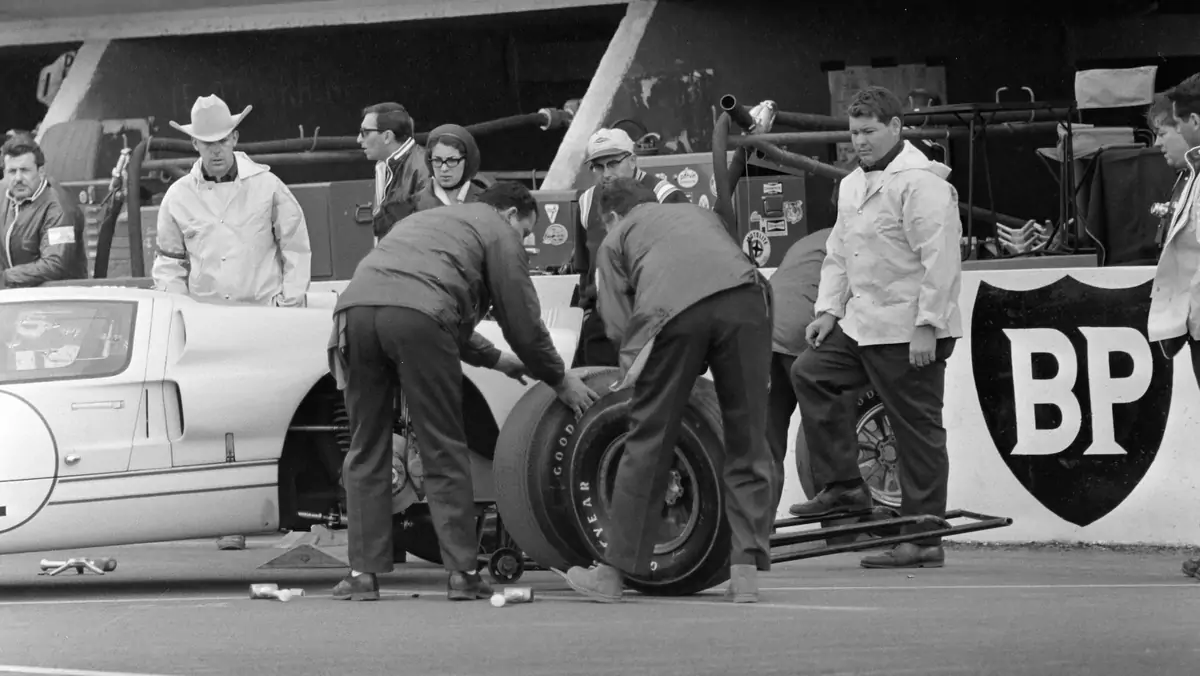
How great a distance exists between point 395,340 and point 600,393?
0.95 meters

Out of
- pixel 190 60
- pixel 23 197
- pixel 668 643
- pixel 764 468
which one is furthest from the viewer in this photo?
pixel 190 60

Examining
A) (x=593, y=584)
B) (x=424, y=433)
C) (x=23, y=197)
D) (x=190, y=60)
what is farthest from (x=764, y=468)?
Answer: (x=190, y=60)

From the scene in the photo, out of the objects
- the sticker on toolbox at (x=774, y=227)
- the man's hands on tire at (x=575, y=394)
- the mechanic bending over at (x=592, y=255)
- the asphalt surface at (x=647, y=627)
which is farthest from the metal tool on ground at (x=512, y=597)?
the sticker on toolbox at (x=774, y=227)

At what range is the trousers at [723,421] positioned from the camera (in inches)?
314

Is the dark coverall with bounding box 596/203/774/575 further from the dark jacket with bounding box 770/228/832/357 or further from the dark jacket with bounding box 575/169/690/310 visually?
the dark jacket with bounding box 770/228/832/357

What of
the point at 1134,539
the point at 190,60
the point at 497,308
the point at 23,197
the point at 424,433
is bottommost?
the point at 1134,539

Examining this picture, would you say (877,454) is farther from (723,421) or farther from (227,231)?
Result: (227,231)

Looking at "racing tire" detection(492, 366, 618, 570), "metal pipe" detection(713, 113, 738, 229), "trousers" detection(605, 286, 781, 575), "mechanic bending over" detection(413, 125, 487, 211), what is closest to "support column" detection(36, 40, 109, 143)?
"metal pipe" detection(713, 113, 738, 229)

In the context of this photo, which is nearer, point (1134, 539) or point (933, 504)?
point (933, 504)

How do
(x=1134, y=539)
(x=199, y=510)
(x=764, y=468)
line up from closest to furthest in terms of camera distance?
(x=764, y=468)
(x=199, y=510)
(x=1134, y=539)

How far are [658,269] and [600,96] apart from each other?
8.57m

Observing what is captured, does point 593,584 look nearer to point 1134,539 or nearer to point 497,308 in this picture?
point 497,308

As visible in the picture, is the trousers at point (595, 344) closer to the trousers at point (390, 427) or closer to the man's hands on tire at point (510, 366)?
the man's hands on tire at point (510, 366)

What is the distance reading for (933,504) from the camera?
30.3ft
